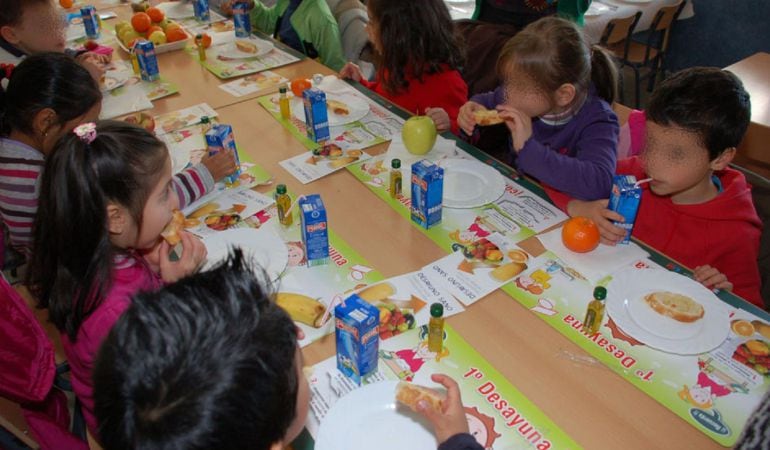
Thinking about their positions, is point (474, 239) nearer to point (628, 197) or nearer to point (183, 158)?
point (628, 197)

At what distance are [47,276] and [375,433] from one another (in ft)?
2.68

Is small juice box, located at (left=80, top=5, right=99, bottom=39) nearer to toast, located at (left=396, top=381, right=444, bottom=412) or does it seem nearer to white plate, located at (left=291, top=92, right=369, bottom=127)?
white plate, located at (left=291, top=92, right=369, bottom=127)

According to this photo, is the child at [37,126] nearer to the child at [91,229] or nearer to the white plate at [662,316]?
the child at [91,229]

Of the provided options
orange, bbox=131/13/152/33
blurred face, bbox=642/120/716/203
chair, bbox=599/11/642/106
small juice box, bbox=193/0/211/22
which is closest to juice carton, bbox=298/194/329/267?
blurred face, bbox=642/120/716/203

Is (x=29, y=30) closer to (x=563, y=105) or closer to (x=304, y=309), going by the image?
(x=304, y=309)

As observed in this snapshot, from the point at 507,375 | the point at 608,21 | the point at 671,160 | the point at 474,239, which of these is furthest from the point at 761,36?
the point at 507,375

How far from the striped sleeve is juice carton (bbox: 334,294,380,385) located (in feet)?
2.58

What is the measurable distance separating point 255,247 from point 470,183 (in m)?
0.71

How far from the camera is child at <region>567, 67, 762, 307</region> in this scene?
142cm

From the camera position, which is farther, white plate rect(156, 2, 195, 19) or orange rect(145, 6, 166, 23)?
white plate rect(156, 2, 195, 19)

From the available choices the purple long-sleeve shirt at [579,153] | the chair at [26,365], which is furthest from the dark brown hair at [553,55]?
the chair at [26,365]

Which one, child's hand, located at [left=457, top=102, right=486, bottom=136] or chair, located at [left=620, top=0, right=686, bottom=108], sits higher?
child's hand, located at [left=457, top=102, right=486, bottom=136]

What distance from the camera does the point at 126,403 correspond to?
2.32 feet

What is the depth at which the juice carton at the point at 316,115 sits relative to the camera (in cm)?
187
